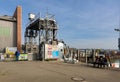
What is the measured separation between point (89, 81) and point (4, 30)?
38674 millimetres

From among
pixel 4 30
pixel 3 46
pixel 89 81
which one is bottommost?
pixel 89 81

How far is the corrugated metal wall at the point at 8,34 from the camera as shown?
4750cm

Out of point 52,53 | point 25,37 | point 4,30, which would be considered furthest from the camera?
point 25,37

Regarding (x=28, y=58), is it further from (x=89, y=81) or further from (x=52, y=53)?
(x=89, y=81)

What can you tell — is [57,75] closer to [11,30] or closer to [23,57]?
[23,57]

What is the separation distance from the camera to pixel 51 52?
34.9m

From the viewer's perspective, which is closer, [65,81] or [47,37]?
[65,81]

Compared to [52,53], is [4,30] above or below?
above

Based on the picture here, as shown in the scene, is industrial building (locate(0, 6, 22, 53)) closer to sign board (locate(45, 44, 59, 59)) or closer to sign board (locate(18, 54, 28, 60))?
sign board (locate(18, 54, 28, 60))

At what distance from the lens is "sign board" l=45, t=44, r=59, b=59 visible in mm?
34375

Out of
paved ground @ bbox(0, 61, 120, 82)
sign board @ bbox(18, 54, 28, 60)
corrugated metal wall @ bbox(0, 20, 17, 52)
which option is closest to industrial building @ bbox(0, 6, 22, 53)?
corrugated metal wall @ bbox(0, 20, 17, 52)

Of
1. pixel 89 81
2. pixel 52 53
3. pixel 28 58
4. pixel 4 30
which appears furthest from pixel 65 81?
pixel 4 30

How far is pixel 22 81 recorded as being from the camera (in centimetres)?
1180

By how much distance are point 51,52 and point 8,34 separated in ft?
58.1
